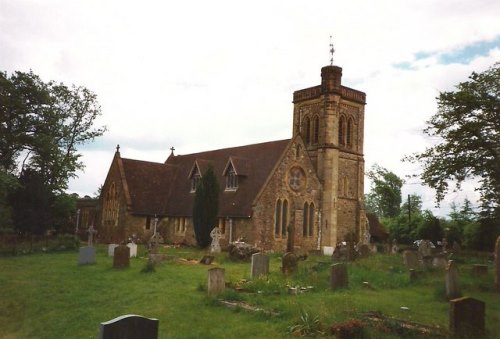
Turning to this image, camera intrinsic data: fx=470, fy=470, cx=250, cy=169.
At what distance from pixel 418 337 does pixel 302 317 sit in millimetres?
2405

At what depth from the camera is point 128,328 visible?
6785 mm

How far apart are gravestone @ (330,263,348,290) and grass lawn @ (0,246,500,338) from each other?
318mm

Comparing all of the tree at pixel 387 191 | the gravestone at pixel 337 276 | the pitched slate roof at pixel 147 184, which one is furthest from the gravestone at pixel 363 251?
the tree at pixel 387 191

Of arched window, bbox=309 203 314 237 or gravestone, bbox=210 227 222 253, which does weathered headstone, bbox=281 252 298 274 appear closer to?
gravestone, bbox=210 227 222 253

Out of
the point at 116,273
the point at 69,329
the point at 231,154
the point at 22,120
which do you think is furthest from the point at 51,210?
the point at 69,329

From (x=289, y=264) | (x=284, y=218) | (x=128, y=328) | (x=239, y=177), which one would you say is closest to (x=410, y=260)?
(x=289, y=264)

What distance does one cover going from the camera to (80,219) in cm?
4578

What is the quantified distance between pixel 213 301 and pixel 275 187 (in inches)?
796

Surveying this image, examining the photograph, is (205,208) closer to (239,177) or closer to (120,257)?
(239,177)

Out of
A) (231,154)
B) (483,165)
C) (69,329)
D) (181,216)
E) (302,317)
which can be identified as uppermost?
(231,154)

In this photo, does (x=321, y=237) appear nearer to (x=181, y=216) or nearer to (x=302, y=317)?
(x=181, y=216)

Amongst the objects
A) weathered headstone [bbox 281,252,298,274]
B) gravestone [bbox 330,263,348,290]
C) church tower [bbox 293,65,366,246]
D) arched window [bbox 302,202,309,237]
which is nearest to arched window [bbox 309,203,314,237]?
arched window [bbox 302,202,309,237]

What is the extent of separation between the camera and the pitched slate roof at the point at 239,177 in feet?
107

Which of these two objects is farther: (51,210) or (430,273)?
(51,210)
